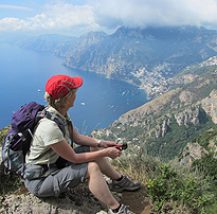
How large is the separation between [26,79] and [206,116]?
242 feet

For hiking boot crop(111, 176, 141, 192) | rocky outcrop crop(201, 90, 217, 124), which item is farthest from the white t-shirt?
rocky outcrop crop(201, 90, 217, 124)

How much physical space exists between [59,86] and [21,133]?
2.30 feet

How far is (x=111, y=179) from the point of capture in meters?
4.74

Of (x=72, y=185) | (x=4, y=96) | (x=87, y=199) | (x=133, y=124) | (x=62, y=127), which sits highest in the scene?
(x=62, y=127)

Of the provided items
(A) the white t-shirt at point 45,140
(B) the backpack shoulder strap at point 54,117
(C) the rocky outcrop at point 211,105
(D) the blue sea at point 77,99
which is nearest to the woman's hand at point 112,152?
(A) the white t-shirt at point 45,140

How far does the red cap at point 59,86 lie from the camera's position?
377 cm

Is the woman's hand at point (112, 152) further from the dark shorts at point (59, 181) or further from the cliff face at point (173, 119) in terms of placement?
the cliff face at point (173, 119)

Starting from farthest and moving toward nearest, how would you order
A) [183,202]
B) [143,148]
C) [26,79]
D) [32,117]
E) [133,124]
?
[26,79]
[133,124]
[143,148]
[183,202]
[32,117]

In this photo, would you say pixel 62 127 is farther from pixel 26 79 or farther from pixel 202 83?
pixel 202 83

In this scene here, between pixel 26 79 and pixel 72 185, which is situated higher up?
pixel 72 185

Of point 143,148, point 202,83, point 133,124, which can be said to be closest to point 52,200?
point 143,148

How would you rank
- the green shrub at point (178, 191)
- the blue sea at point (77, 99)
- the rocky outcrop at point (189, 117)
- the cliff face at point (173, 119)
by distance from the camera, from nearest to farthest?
1. the green shrub at point (178, 191)
2. the blue sea at point (77, 99)
3. the cliff face at point (173, 119)
4. the rocky outcrop at point (189, 117)

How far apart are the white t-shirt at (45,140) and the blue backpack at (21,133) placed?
0.22 ft

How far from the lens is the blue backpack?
153 inches
